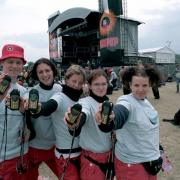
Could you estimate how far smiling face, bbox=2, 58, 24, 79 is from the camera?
10.9ft

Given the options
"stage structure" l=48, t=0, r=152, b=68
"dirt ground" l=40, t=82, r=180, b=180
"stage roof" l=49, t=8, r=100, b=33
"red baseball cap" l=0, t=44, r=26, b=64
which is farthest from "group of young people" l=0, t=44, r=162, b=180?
"stage roof" l=49, t=8, r=100, b=33

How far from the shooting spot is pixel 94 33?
36531 millimetres

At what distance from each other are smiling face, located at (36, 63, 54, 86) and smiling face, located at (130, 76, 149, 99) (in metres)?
0.99

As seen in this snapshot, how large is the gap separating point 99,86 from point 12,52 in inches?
37.9

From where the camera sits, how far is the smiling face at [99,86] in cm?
319

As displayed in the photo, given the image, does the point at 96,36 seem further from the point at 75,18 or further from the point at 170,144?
the point at 170,144

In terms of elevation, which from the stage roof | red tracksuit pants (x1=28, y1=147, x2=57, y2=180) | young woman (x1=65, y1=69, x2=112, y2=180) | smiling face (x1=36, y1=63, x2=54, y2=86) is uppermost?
the stage roof

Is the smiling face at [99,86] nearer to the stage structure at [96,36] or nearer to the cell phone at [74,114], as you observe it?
the cell phone at [74,114]

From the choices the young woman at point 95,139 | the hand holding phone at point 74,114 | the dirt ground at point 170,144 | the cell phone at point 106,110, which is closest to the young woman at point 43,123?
the young woman at point 95,139

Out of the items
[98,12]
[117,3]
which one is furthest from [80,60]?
[117,3]

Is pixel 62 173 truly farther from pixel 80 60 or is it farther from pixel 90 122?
pixel 80 60

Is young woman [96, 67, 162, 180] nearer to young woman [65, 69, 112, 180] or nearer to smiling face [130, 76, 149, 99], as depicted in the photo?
smiling face [130, 76, 149, 99]

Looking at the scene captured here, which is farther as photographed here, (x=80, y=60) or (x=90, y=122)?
(x=80, y=60)

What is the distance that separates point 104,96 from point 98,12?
1231 inches
